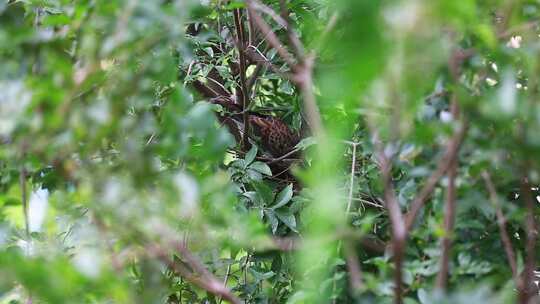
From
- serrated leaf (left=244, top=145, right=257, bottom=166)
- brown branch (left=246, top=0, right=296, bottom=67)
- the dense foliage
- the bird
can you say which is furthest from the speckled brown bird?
brown branch (left=246, top=0, right=296, bottom=67)

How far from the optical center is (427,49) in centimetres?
62

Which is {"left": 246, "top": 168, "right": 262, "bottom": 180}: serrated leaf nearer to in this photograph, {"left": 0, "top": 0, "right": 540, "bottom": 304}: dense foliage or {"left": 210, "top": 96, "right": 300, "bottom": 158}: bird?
{"left": 210, "top": 96, "right": 300, "bottom": 158}: bird

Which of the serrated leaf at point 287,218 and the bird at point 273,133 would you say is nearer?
the serrated leaf at point 287,218

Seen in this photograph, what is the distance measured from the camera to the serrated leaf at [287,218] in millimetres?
1760

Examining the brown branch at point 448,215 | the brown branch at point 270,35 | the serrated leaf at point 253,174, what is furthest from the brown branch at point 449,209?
the serrated leaf at point 253,174

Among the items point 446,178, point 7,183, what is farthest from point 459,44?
point 7,183

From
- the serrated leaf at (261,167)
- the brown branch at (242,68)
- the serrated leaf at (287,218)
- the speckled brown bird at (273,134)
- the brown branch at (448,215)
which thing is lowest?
the speckled brown bird at (273,134)

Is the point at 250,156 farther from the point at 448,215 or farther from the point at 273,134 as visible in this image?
the point at 448,215

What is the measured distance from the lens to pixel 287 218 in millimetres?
1773

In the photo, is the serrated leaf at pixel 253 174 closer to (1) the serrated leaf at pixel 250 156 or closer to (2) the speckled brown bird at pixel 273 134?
(1) the serrated leaf at pixel 250 156

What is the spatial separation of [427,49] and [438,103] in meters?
0.40

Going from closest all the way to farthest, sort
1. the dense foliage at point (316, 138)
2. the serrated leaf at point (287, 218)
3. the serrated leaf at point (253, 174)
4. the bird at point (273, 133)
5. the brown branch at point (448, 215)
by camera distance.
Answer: the dense foliage at point (316, 138) → the brown branch at point (448, 215) → the serrated leaf at point (287, 218) → the serrated leaf at point (253, 174) → the bird at point (273, 133)

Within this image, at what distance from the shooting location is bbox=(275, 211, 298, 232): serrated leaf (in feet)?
5.78

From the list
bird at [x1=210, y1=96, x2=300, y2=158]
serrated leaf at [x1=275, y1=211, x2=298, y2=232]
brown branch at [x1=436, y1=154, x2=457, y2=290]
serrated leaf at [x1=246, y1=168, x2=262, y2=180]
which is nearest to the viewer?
brown branch at [x1=436, y1=154, x2=457, y2=290]
